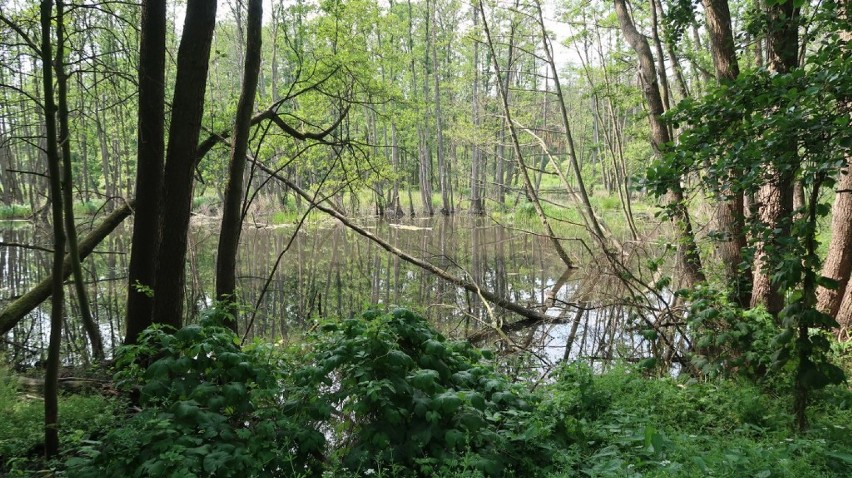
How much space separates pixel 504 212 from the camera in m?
27.5

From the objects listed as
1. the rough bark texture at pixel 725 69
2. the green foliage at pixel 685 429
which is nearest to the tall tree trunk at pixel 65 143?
the green foliage at pixel 685 429

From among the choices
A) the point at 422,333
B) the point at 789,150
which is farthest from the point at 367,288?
the point at 789,150

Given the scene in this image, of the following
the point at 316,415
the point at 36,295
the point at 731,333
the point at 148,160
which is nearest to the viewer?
the point at 316,415

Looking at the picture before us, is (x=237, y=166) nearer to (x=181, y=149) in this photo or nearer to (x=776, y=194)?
(x=181, y=149)

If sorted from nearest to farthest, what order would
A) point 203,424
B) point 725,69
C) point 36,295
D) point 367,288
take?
point 203,424 < point 725,69 < point 36,295 < point 367,288

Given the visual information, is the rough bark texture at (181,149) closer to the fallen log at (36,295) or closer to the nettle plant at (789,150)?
the fallen log at (36,295)

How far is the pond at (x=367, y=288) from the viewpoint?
7973mm

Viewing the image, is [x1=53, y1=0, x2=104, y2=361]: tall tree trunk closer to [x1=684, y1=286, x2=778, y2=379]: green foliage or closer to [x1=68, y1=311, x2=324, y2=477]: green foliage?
[x1=68, y1=311, x2=324, y2=477]: green foliage

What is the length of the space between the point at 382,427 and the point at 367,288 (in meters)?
9.05

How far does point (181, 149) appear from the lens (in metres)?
4.58

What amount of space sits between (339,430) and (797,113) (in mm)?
3177

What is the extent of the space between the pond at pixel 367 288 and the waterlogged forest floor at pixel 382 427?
2.03ft

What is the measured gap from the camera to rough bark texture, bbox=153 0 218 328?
456 centimetres

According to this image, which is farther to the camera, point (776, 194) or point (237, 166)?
point (237, 166)
